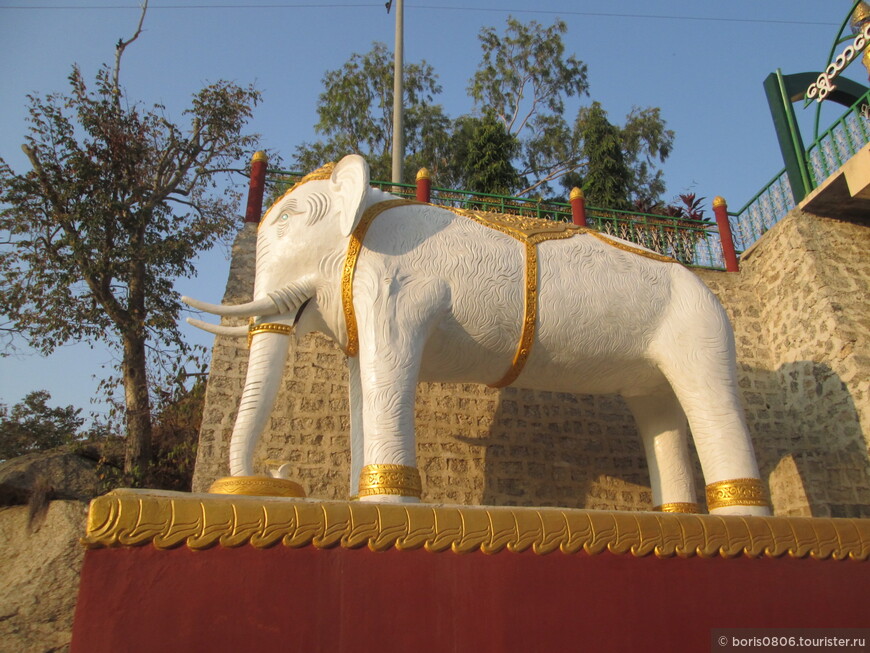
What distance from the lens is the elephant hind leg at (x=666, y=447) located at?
15.0 feet

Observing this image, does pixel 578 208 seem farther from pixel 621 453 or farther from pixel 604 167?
pixel 604 167

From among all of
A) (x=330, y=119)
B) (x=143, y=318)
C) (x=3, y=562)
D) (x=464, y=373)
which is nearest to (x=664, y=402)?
(x=464, y=373)

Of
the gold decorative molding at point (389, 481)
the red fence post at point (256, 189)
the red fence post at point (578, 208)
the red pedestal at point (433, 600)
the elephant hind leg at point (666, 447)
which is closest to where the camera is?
the red pedestal at point (433, 600)

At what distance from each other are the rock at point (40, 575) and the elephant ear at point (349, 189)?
303 centimetres

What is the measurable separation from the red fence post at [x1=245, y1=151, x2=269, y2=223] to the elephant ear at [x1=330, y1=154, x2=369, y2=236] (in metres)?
2.69

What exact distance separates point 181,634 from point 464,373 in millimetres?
2147

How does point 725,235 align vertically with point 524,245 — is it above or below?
above

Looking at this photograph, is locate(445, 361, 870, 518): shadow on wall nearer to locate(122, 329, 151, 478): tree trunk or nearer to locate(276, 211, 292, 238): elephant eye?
locate(276, 211, 292, 238): elephant eye

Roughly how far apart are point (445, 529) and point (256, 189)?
4736mm

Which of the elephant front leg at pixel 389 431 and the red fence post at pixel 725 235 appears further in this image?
the red fence post at pixel 725 235

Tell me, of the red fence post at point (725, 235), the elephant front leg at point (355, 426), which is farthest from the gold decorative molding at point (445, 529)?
the red fence post at point (725, 235)

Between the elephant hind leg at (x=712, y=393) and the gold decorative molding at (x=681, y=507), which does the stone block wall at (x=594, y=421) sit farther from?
the elephant hind leg at (x=712, y=393)

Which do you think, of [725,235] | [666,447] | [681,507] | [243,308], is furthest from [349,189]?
[725,235]

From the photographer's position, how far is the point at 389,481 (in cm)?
326
